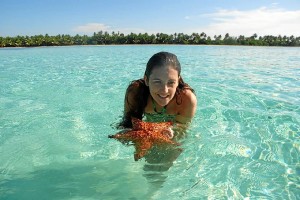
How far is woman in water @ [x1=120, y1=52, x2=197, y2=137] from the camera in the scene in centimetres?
281

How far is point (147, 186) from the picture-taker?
10.0 feet

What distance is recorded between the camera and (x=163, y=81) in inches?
110

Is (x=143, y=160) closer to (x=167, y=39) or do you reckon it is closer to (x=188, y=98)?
(x=188, y=98)

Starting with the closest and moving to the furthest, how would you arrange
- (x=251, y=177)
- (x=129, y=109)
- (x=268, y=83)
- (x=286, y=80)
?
(x=251, y=177), (x=129, y=109), (x=268, y=83), (x=286, y=80)

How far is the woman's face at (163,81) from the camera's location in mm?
2781

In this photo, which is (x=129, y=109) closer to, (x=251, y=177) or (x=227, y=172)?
(x=227, y=172)

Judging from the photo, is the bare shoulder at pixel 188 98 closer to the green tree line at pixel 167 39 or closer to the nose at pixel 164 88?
the nose at pixel 164 88

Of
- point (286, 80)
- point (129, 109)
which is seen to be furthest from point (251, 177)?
point (286, 80)

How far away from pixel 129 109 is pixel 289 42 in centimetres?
6768

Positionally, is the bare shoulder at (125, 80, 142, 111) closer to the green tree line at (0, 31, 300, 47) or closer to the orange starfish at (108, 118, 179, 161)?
the orange starfish at (108, 118, 179, 161)

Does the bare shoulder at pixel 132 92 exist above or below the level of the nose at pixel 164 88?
below

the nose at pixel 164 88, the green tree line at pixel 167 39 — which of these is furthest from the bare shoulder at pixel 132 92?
the green tree line at pixel 167 39

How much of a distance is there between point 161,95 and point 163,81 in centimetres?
16

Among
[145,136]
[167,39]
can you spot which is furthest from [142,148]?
[167,39]
